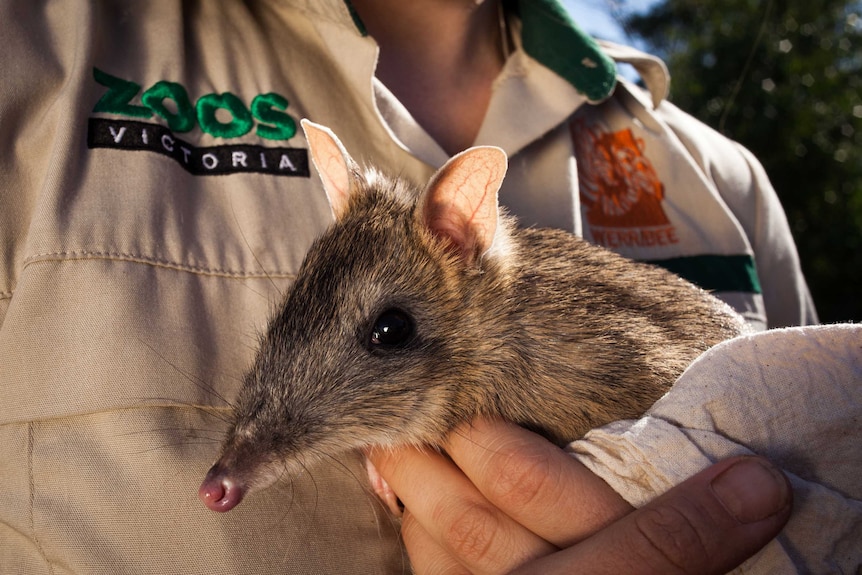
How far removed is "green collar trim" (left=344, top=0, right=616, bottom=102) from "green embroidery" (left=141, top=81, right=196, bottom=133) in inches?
63.3

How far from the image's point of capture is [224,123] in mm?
2494

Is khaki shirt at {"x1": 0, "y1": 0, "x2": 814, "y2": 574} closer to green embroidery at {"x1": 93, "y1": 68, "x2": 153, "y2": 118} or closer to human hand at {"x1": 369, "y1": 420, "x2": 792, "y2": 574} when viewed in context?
green embroidery at {"x1": 93, "y1": 68, "x2": 153, "y2": 118}

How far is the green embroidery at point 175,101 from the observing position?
2363mm

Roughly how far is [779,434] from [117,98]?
2.37m

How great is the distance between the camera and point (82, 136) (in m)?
2.21

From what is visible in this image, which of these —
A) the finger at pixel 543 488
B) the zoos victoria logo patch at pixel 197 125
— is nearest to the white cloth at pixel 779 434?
the finger at pixel 543 488

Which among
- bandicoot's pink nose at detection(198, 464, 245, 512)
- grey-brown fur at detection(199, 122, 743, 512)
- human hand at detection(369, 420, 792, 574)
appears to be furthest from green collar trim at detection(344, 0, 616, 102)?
bandicoot's pink nose at detection(198, 464, 245, 512)

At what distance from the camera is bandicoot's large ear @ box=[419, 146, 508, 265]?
2.07 m

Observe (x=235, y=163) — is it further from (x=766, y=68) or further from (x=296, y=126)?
(x=766, y=68)

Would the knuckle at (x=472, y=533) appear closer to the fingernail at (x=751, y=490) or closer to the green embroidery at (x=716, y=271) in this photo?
the fingernail at (x=751, y=490)

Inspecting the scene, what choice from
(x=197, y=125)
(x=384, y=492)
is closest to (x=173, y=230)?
(x=197, y=125)

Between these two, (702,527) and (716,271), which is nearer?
(702,527)

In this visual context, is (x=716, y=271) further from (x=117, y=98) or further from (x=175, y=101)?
(x=117, y=98)

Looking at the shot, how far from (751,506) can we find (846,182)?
35.0ft
